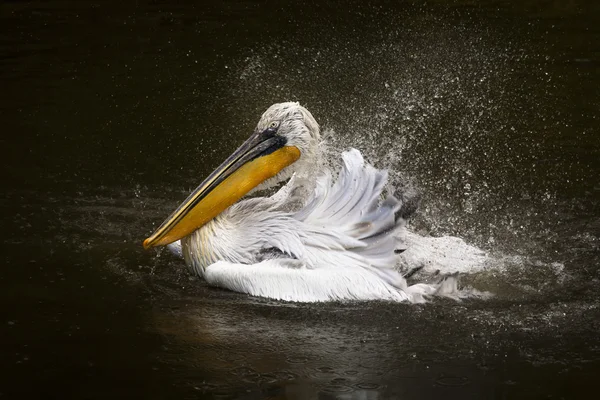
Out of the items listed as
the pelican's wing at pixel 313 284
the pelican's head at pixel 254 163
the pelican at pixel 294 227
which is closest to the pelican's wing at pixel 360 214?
the pelican at pixel 294 227

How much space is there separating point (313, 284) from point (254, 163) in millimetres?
809

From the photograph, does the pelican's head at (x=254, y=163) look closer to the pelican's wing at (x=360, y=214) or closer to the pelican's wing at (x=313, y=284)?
the pelican's wing at (x=360, y=214)

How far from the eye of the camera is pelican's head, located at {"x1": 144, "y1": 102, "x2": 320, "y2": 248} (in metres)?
5.44

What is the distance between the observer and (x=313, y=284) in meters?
5.14

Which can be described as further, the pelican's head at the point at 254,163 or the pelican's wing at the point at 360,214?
the pelican's head at the point at 254,163

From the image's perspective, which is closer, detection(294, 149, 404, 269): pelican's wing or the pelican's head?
detection(294, 149, 404, 269): pelican's wing

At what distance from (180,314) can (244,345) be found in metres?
0.51

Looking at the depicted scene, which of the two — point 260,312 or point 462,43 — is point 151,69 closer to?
point 462,43

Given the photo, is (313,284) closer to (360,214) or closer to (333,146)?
(360,214)

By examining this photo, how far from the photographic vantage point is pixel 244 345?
475 centimetres

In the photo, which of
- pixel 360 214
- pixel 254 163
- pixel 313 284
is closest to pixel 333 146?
pixel 254 163

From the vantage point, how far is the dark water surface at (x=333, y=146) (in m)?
4.56

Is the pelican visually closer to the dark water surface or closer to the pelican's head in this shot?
the pelican's head

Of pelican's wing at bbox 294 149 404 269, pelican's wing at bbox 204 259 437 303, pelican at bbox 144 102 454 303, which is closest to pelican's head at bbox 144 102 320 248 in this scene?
pelican at bbox 144 102 454 303
